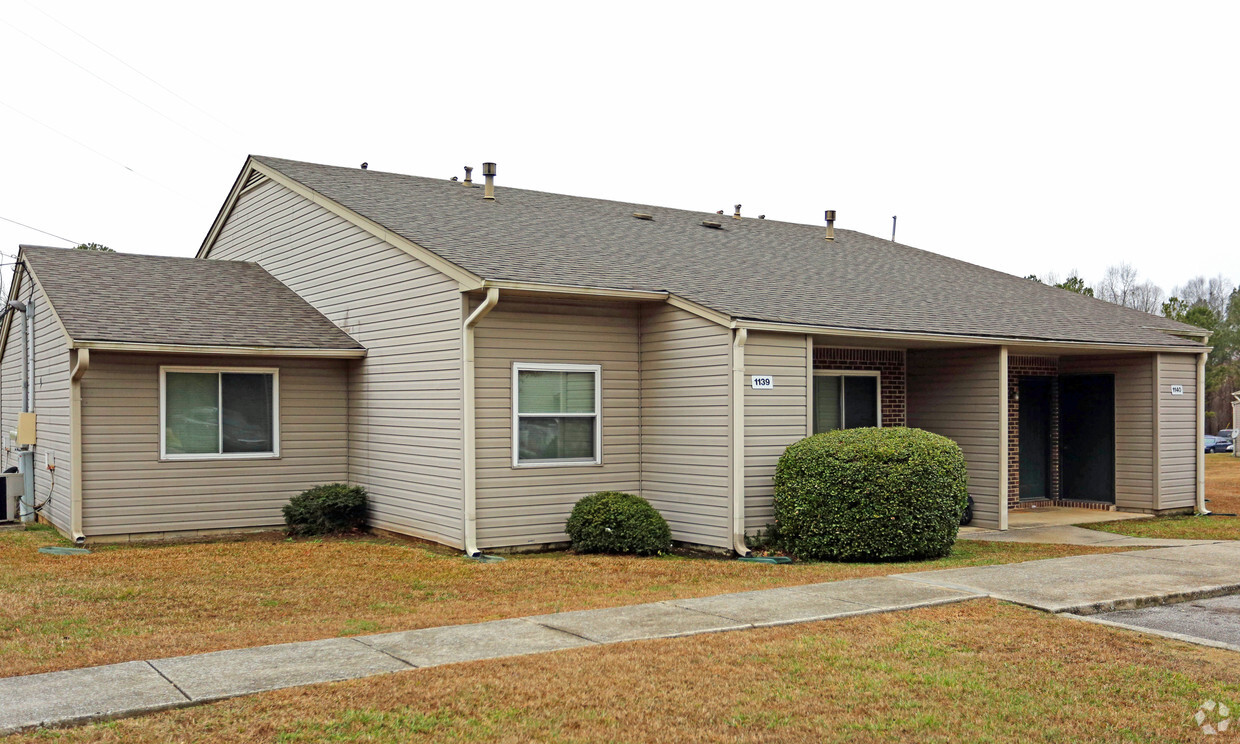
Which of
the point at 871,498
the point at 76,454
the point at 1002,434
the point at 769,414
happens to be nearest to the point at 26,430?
the point at 76,454

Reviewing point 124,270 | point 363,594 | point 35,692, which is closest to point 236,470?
point 124,270

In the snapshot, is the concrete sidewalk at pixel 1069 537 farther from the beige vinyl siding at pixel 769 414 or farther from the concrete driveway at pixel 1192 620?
the concrete driveway at pixel 1192 620

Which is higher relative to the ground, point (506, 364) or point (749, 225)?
point (749, 225)

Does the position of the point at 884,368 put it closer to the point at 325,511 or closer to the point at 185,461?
the point at 325,511

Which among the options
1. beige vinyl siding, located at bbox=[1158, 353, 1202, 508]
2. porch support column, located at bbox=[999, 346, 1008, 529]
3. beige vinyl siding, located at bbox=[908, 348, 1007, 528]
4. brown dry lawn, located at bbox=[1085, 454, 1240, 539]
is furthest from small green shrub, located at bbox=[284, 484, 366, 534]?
beige vinyl siding, located at bbox=[1158, 353, 1202, 508]

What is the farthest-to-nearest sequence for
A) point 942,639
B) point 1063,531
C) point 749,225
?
point 749,225 → point 1063,531 → point 942,639

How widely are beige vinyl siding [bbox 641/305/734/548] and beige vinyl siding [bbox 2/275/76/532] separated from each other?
24.0 feet

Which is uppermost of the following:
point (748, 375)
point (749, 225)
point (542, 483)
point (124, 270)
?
point (749, 225)

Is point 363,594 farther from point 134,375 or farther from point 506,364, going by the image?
point 134,375

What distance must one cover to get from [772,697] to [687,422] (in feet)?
22.6

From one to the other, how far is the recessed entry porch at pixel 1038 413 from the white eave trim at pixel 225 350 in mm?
6669

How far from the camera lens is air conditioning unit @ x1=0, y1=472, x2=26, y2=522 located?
1562 centimetres

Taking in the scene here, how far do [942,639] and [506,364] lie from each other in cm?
654

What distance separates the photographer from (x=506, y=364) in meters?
12.6
